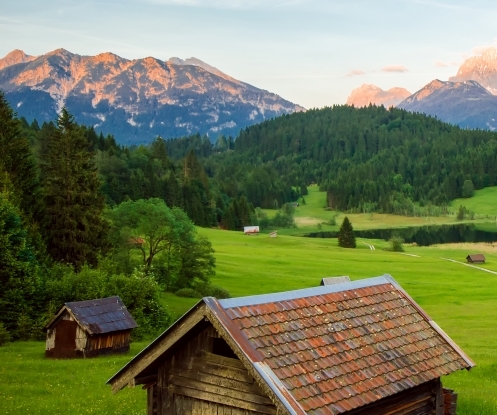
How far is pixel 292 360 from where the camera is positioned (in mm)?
11727

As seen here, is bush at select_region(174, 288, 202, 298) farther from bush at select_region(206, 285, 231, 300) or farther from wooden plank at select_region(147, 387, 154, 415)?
wooden plank at select_region(147, 387, 154, 415)

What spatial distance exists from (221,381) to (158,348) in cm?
148

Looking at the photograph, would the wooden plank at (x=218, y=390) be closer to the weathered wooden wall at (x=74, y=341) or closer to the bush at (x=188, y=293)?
the weathered wooden wall at (x=74, y=341)

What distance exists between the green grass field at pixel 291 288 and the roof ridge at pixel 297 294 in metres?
11.7

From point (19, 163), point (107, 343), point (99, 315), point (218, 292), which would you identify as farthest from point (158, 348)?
point (19, 163)

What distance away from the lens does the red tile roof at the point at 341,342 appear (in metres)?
11.5


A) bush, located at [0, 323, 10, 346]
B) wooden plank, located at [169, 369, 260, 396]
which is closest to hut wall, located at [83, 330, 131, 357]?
bush, located at [0, 323, 10, 346]

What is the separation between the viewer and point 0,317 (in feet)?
147

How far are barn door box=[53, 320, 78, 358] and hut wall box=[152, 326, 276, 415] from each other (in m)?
27.2

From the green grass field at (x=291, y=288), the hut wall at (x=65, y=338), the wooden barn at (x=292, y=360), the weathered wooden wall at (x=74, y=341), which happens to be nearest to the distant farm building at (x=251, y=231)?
the green grass field at (x=291, y=288)

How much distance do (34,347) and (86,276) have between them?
275 inches

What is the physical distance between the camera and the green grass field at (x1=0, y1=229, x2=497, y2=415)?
85.9 feet

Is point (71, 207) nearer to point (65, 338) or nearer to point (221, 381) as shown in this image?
point (65, 338)

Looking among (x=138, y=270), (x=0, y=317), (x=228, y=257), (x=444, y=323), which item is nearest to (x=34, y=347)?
(x=0, y=317)
